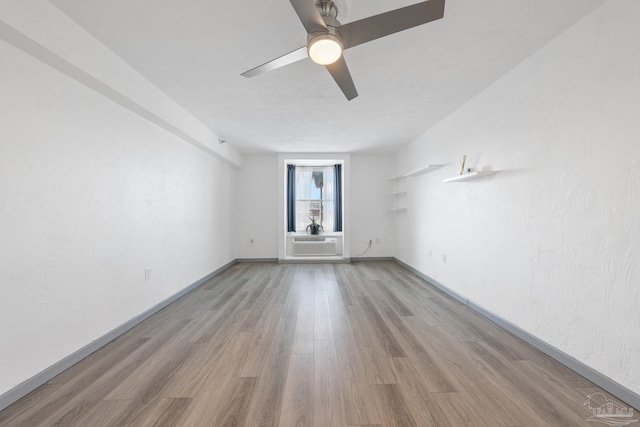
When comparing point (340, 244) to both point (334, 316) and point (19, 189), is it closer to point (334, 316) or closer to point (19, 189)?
point (334, 316)

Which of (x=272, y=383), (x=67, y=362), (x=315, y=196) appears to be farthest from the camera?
(x=315, y=196)

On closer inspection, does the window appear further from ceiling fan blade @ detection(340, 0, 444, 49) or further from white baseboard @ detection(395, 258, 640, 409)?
ceiling fan blade @ detection(340, 0, 444, 49)

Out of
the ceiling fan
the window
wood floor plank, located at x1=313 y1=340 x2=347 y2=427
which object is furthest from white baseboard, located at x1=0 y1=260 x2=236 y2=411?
the window

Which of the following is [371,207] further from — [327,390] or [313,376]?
[327,390]

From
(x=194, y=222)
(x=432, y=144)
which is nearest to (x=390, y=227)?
(x=432, y=144)

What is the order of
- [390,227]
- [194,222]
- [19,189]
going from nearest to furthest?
[19,189]
[194,222]
[390,227]

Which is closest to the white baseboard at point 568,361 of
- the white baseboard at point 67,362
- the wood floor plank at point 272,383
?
the wood floor plank at point 272,383

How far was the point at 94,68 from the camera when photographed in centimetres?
186

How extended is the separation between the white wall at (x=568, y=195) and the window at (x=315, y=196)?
12.5 feet

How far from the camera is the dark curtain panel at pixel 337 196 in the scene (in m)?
6.22

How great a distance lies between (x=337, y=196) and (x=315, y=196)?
571 millimetres

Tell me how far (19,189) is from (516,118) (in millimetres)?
3623

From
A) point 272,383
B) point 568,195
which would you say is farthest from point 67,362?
point 568,195

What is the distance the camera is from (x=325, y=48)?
1472 mm
